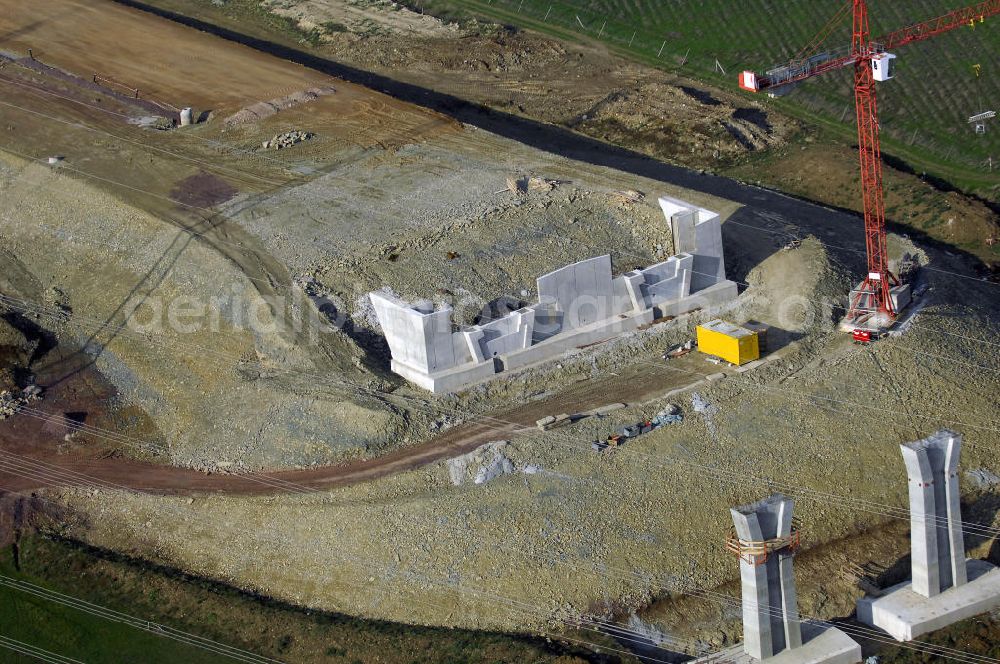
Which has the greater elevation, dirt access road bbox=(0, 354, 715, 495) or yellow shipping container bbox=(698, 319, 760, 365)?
yellow shipping container bbox=(698, 319, 760, 365)

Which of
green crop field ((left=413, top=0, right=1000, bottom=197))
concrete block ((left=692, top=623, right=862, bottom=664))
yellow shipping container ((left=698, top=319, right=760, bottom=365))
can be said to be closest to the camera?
concrete block ((left=692, top=623, right=862, bottom=664))

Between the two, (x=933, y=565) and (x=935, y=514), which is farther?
(x=933, y=565)

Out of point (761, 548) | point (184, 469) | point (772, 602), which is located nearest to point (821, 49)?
point (772, 602)

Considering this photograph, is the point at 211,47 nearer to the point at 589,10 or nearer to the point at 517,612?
the point at 589,10

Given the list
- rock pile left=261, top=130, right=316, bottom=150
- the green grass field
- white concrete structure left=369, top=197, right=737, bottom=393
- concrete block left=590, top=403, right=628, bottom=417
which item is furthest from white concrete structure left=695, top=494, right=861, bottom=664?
rock pile left=261, top=130, right=316, bottom=150

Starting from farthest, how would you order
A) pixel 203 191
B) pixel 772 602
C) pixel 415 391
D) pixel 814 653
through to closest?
pixel 203 191
pixel 415 391
pixel 814 653
pixel 772 602

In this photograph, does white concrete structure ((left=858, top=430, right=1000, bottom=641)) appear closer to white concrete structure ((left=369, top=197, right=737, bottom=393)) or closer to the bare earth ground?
the bare earth ground

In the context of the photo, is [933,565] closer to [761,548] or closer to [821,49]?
[761,548]
